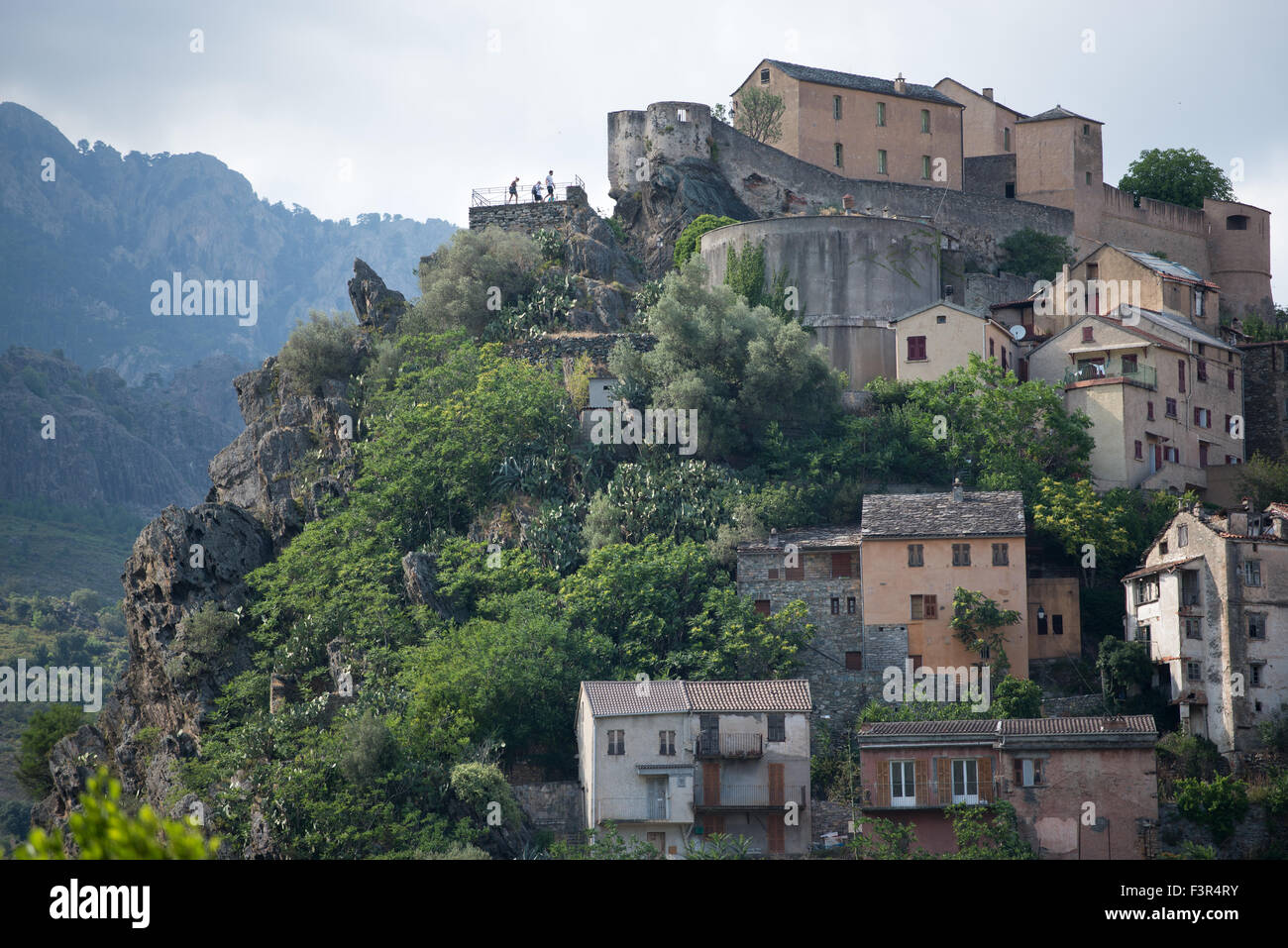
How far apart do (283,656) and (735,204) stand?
29941 mm

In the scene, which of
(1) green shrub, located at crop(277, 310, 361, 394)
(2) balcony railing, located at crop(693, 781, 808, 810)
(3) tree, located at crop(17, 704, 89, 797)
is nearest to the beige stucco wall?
(2) balcony railing, located at crop(693, 781, 808, 810)

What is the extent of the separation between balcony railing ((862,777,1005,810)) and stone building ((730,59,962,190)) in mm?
38383

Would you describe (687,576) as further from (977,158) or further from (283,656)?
(977,158)

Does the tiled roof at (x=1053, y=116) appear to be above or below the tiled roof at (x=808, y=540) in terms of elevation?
above

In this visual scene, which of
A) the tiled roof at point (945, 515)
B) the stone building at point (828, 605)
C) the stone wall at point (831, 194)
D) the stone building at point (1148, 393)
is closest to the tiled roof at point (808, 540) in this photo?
the stone building at point (828, 605)

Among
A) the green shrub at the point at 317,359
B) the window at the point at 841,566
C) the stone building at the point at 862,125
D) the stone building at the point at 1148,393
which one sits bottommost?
the window at the point at 841,566

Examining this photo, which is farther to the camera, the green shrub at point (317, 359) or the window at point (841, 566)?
the green shrub at point (317, 359)

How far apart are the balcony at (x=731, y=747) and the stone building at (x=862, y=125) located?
37.5 meters

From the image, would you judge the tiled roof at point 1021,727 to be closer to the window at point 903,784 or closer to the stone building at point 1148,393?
the window at point 903,784

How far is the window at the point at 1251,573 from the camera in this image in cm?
5028

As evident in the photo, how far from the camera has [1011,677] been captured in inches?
2000

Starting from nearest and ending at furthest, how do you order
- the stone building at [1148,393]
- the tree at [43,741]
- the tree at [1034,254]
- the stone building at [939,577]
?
the stone building at [939,577] < the stone building at [1148,393] < the tree at [43,741] < the tree at [1034,254]

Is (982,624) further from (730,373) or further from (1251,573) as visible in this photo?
(730,373)
